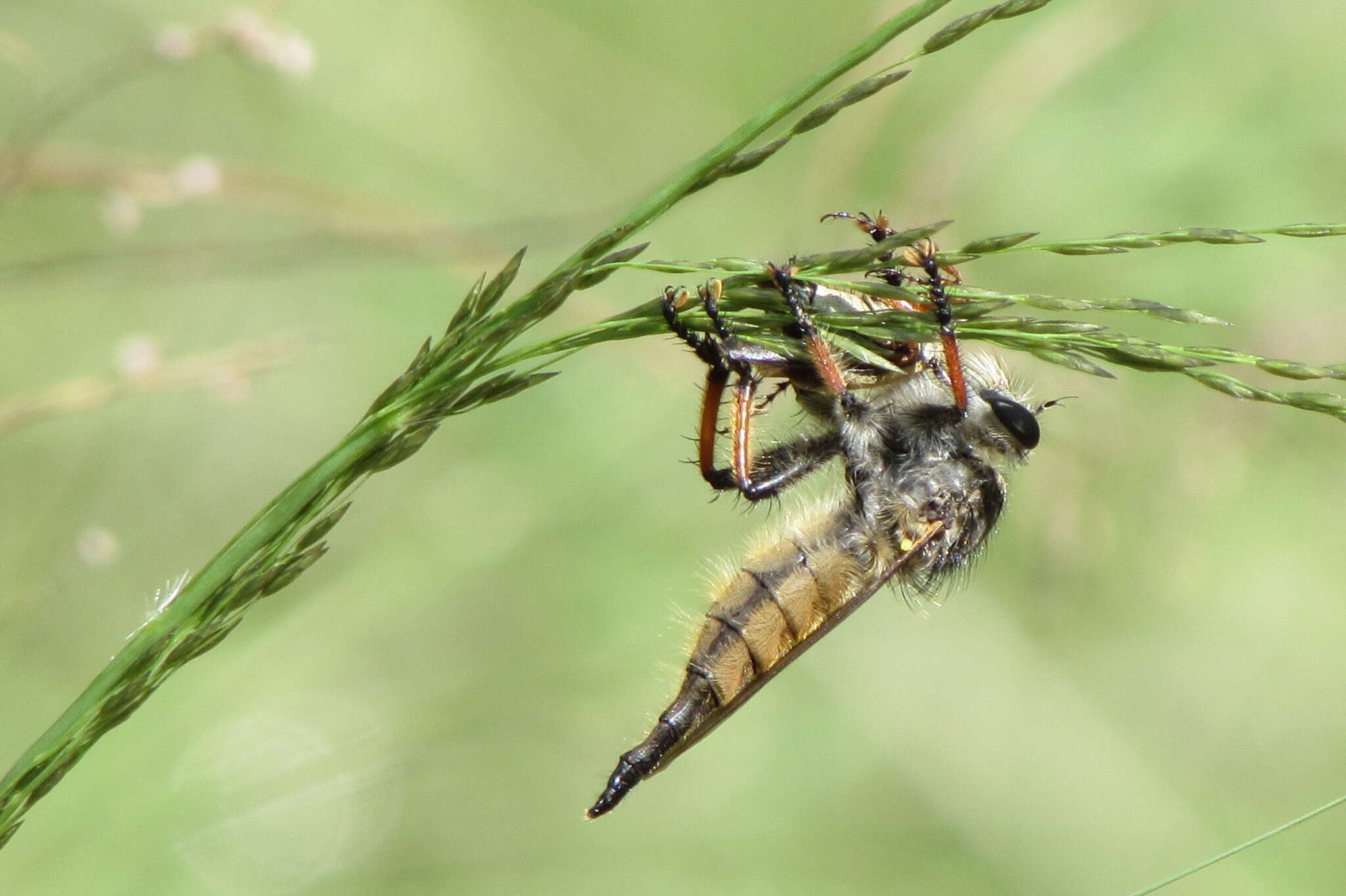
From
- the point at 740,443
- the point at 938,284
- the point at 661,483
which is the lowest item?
the point at 661,483

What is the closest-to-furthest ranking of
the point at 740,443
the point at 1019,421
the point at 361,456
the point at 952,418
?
the point at 361,456 < the point at 740,443 < the point at 1019,421 < the point at 952,418

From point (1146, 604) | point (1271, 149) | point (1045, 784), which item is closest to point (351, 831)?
point (1045, 784)

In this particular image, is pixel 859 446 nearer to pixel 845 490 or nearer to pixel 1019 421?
pixel 845 490

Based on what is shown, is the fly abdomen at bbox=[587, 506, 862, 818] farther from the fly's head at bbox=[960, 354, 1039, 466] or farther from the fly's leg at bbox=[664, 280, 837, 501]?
the fly's head at bbox=[960, 354, 1039, 466]

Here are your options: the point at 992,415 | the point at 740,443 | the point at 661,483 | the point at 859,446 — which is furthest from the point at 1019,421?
the point at 661,483

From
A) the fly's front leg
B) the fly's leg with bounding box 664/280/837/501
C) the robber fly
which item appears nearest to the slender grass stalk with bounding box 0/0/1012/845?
the fly's leg with bounding box 664/280/837/501

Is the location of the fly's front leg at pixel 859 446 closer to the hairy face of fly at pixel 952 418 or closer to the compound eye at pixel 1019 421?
the hairy face of fly at pixel 952 418

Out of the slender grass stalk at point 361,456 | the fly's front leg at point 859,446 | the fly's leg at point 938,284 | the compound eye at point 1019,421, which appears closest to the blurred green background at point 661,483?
the fly's front leg at point 859,446
